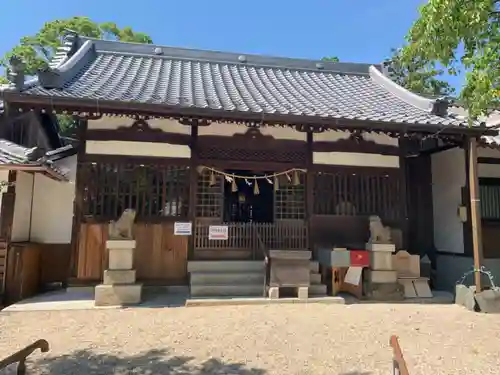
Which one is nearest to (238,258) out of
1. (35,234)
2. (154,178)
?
(154,178)

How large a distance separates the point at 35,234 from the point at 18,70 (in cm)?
399

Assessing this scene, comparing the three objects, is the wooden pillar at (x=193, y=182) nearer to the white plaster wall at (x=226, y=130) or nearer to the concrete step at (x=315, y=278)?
the white plaster wall at (x=226, y=130)

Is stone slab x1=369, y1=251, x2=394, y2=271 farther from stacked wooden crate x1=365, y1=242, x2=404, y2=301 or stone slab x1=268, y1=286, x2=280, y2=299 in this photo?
stone slab x1=268, y1=286, x2=280, y2=299

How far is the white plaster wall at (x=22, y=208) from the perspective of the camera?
27.2ft

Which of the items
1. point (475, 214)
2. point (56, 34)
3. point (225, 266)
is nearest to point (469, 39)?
point (475, 214)

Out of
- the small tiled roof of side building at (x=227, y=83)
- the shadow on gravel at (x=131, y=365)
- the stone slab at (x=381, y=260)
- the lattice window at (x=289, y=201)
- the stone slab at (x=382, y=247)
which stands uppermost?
the small tiled roof of side building at (x=227, y=83)

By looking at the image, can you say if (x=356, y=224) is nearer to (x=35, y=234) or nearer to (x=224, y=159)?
(x=224, y=159)

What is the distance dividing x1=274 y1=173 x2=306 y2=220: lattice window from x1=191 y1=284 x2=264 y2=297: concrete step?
6.87 ft

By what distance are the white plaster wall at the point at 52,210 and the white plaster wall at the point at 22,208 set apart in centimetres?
18

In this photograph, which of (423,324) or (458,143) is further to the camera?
(458,143)

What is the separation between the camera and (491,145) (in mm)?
8672

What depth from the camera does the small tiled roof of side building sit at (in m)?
7.90

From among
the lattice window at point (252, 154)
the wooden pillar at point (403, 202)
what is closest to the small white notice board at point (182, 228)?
the lattice window at point (252, 154)

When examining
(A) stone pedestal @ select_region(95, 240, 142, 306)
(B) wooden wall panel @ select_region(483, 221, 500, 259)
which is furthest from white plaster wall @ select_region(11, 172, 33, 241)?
(B) wooden wall panel @ select_region(483, 221, 500, 259)
